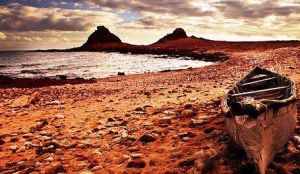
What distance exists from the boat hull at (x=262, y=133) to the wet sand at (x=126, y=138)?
1.81 ft

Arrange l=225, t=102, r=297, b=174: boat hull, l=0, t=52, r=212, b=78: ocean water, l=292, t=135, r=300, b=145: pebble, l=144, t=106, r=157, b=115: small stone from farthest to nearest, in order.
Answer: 1. l=0, t=52, r=212, b=78: ocean water
2. l=144, t=106, r=157, b=115: small stone
3. l=292, t=135, r=300, b=145: pebble
4. l=225, t=102, r=297, b=174: boat hull

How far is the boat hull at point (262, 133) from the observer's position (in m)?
4.79

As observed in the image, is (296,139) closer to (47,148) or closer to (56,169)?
(56,169)

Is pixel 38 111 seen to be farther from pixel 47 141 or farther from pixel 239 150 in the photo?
pixel 239 150

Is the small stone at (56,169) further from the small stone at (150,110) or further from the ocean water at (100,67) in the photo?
the ocean water at (100,67)

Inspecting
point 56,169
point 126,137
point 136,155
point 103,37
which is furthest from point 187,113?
point 103,37

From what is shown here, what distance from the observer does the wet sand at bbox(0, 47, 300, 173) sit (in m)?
6.34

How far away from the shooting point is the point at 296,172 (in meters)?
5.45

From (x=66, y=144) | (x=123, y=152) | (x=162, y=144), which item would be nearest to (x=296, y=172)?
(x=162, y=144)

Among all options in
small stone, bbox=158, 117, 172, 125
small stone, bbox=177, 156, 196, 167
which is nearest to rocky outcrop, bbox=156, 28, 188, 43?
small stone, bbox=158, 117, 172, 125

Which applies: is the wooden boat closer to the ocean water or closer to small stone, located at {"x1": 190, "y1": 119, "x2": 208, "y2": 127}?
small stone, located at {"x1": 190, "y1": 119, "x2": 208, "y2": 127}

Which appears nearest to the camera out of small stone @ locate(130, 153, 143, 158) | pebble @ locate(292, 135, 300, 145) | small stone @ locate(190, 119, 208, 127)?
pebble @ locate(292, 135, 300, 145)

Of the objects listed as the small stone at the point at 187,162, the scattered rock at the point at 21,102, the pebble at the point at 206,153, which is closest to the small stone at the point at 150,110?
the pebble at the point at 206,153

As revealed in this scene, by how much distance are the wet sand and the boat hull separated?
0.55 metres
